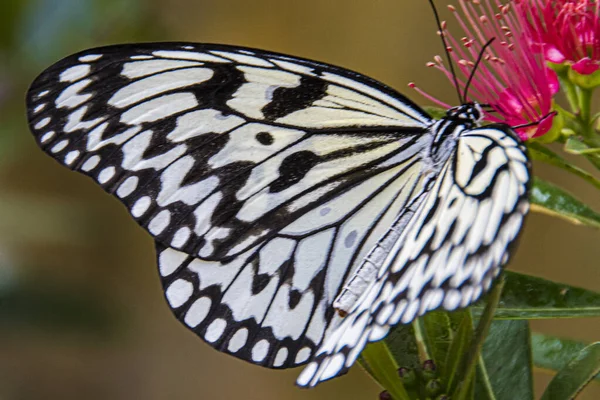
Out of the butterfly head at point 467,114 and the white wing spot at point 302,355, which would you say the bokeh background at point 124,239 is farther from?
the butterfly head at point 467,114

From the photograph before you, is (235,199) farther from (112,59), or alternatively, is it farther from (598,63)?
(598,63)

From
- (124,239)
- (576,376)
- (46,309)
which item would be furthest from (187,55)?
(124,239)

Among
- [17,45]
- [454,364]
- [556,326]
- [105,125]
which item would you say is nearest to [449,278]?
[454,364]

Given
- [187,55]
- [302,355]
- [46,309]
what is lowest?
[46,309]

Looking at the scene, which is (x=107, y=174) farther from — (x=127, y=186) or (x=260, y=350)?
(x=260, y=350)

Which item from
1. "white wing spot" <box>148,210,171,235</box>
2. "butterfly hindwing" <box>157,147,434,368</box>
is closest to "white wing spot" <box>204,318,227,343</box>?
"butterfly hindwing" <box>157,147,434,368</box>

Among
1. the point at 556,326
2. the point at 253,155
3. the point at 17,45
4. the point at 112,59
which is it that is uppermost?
the point at 17,45
